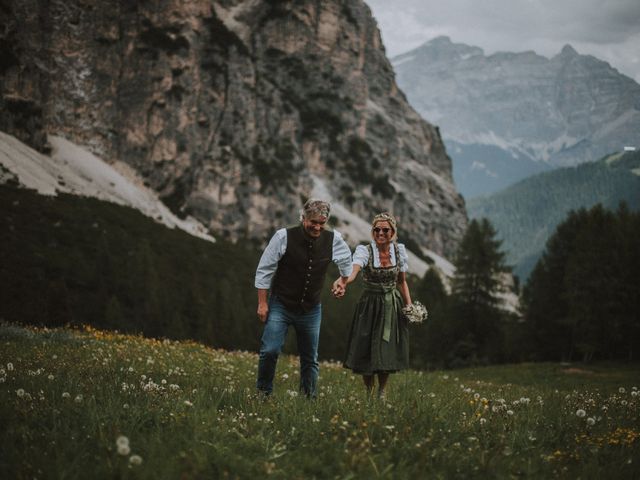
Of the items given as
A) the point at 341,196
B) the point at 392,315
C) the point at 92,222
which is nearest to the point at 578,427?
the point at 392,315

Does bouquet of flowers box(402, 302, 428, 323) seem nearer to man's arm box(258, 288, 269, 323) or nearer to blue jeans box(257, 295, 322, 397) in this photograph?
blue jeans box(257, 295, 322, 397)

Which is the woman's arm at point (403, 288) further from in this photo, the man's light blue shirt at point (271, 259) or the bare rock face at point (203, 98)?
the bare rock face at point (203, 98)

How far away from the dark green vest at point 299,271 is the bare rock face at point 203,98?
11338 cm

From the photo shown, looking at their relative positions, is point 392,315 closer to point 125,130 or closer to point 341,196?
point 125,130

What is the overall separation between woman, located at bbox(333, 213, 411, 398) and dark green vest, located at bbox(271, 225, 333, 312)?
745 millimetres

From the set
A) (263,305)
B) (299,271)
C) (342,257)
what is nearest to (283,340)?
(263,305)

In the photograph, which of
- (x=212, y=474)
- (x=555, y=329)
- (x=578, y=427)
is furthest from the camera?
(x=555, y=329)

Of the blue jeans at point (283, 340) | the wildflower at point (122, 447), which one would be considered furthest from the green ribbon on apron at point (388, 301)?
the wildflower at point (122, 447)

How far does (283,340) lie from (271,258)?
136 centimetres

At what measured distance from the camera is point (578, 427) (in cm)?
603

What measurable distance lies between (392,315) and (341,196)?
176430 mm

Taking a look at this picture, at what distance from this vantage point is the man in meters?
8.09

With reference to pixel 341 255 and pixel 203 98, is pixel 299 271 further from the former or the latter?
pixel 203 98

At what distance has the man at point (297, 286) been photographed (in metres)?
8.09
